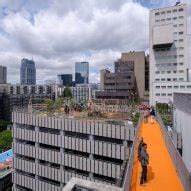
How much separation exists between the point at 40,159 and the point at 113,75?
272 ft

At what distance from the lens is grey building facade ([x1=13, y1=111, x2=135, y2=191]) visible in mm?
30469

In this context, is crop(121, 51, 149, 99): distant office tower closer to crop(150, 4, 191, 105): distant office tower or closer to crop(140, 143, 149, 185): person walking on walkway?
crop(150, 4, 191, 105): distant office tower

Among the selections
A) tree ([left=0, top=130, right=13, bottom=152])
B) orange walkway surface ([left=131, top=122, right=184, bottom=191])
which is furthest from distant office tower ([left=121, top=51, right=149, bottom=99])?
orange walkway surface ([left=131, top=122, right=184, bottom=191])

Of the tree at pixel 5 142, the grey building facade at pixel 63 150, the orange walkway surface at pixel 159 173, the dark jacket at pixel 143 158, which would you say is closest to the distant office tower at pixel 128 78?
the tree at pixel 5 142

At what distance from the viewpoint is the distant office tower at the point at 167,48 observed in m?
91.8

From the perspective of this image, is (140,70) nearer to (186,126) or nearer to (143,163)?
(186,126)

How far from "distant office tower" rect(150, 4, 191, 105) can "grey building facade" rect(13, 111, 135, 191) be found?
59.4m

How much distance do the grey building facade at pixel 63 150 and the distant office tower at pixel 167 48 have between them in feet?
195

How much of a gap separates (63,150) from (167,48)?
74.6m

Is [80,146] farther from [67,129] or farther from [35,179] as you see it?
[35,179]

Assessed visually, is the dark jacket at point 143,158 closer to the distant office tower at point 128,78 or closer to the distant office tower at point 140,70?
the distant office tower at point 128,78

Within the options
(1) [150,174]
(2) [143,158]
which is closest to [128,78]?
(1) [150,174]

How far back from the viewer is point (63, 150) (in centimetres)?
3491

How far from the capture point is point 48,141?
36500 millimetres
